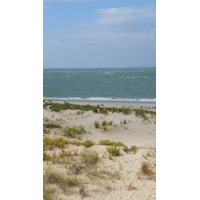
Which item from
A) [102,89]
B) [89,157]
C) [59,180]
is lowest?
[59,180]

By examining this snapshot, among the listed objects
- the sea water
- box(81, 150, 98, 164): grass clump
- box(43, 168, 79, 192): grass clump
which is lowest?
box(43, 168, 79, 192): grass clump

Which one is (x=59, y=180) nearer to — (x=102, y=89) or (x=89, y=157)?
(x=89, y=157)

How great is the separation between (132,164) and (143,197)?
3.52 ft

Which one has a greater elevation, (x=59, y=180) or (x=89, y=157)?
(x=89, y=157)

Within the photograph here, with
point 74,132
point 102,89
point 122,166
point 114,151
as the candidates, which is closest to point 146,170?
point 122,166

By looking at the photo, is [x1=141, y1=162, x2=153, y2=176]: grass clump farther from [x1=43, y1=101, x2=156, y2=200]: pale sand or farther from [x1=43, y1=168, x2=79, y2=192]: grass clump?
[x1=43, y1=168, x2=79, y2=192]: grass clump

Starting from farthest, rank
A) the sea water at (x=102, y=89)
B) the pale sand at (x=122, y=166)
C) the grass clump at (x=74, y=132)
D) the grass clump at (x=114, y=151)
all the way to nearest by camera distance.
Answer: the sea water at (x=102, y=89)
the grass clump at (x=74, y=132)
the grass clump at (x=114, y=151)
the pale sand at (x=122, y=166)

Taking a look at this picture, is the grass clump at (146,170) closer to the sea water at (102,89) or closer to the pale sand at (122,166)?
the pale sand at (122,166)

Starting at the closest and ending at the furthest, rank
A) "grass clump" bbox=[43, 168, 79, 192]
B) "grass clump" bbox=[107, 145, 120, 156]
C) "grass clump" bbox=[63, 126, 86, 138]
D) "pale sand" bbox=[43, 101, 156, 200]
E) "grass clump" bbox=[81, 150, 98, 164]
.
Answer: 1. "pale sand" bbox=[43, 101, 156, 200]
2. "grass clump" bbox=[43, 168, 79, 192]
3. "grass clump" bbox=[81, 150, 98, 164]
4. "grass clump" bbox=[107, 145, 120, 156]
5. "grass clump" bbox=[63, 126, 86, 138]

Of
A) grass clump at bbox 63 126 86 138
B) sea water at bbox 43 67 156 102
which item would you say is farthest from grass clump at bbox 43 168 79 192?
sea water at bbox 43 67 156 102

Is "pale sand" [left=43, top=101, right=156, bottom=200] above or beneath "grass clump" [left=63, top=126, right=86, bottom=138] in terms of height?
beneath

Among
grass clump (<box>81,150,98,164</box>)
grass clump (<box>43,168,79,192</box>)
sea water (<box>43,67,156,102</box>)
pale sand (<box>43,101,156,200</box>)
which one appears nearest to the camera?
pale sand (<box>43,101,156,200</box>)

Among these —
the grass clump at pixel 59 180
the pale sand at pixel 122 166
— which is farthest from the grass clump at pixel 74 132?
the grass clump at pixel 59 180
